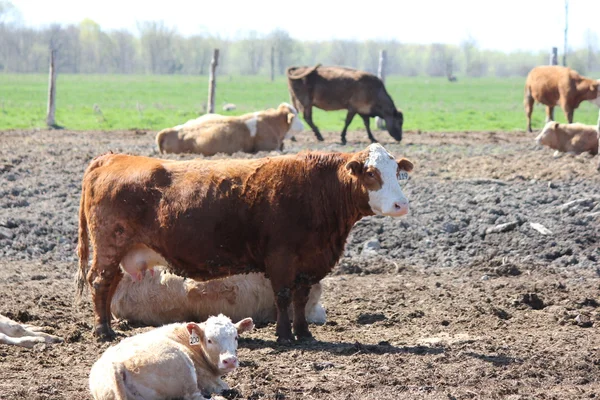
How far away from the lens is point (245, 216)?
8938mm

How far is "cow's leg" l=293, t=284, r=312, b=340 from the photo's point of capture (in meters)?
9.02

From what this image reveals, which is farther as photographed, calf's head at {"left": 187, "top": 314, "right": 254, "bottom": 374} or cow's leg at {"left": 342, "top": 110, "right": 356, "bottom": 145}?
cow's leg at {"left": 342, "top": 110, "right": 356, "bottom": 145}

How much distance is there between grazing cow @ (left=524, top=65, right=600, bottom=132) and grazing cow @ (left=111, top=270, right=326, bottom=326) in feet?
54.5

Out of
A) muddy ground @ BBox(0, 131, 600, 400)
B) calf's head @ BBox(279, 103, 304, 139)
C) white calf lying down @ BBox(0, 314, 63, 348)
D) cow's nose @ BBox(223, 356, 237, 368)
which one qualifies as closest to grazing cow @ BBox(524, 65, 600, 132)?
muddy ground @ BBox(0, 131, 600, 400)

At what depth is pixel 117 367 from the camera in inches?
249

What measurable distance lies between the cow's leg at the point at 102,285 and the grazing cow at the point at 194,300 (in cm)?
51

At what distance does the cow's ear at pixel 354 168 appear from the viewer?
8.67 metres

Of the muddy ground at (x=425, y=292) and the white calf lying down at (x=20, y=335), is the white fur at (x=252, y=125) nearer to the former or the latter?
the muddy ground at (x=425, y=292)

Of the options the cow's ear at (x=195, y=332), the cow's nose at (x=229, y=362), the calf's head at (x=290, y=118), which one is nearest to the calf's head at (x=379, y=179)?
the cow's ear at (x=195, y=332)

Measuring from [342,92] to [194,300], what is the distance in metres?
15.6

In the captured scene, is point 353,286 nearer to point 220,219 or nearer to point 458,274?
point 458,274

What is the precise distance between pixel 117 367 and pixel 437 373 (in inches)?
101

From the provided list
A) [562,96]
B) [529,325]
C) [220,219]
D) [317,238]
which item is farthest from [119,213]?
[562,96]

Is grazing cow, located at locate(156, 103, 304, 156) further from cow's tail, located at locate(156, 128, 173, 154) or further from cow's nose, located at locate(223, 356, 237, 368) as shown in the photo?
cow's nose, located at locate(223, 356, 237, 368)
